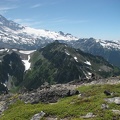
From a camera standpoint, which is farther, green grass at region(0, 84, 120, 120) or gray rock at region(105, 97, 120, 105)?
gray rock at region(105, 97, 120, 105)

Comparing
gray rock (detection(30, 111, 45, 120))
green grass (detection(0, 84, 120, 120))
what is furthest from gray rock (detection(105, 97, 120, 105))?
gray rock (detection(30, 111, 45, 120))

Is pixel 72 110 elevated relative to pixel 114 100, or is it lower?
lower

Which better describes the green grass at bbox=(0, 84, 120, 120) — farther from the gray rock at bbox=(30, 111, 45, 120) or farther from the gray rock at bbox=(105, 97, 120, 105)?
the gray rock at bbox=(105, 97, 120, 105)

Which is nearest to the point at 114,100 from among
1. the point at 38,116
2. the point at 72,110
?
the point at 72,110

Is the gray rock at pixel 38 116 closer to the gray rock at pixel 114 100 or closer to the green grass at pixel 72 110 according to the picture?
the green grass at pixel 72 110

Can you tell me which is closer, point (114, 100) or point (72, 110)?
point (72, 110)

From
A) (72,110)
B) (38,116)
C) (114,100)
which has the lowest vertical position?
(38,116)

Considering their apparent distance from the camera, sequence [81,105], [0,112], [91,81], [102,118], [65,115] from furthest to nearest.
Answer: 1. [91,81]
2. [0,112]
3. [81,105]
4. [65,115]
5. [102,118]

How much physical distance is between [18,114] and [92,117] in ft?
47.1

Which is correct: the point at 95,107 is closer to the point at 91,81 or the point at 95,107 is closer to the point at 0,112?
the point at 0,112

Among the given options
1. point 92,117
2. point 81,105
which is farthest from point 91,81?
point 92,117

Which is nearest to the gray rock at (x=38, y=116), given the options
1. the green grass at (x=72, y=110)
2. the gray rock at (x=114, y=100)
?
the green grass at (x=72, y=110)

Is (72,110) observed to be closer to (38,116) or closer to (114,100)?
(38,116)

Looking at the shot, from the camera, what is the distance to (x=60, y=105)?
50.0m
